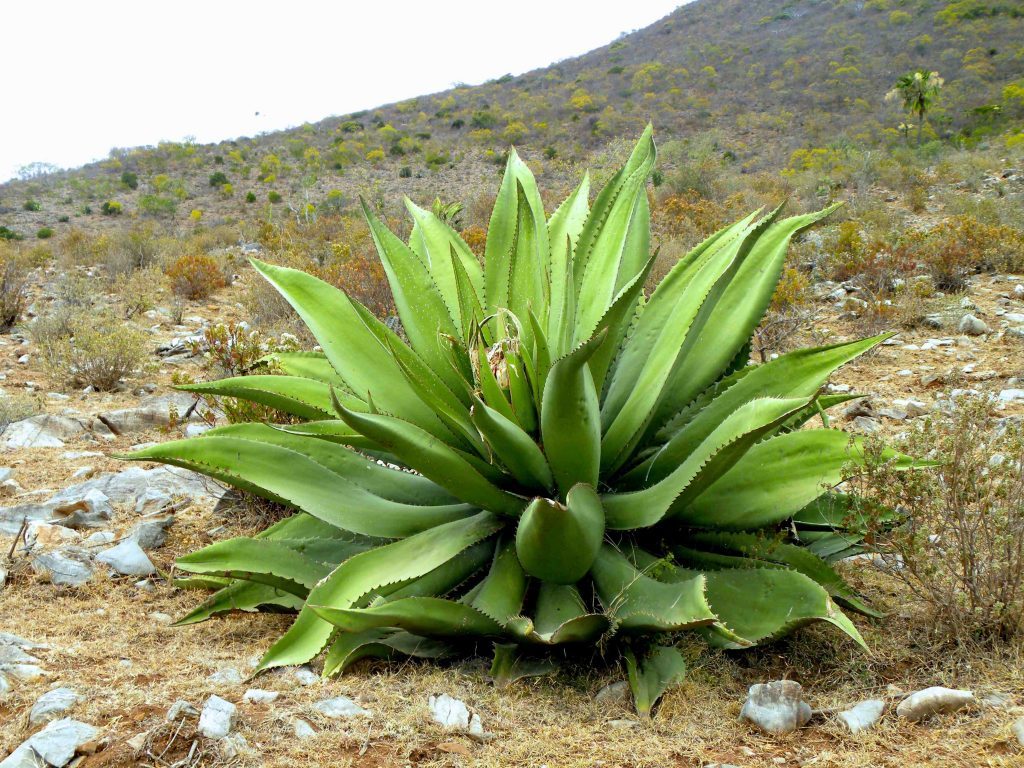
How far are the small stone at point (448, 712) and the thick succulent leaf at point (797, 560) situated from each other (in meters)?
1.06

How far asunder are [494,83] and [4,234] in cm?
3926

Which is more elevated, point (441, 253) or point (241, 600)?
point (441, 253)

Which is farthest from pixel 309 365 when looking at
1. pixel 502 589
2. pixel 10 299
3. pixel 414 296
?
pixel 10 299

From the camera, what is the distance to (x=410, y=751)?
2.12 m

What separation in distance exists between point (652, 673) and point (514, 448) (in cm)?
83

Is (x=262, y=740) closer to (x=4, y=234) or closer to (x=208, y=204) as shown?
(x=4, y=234)

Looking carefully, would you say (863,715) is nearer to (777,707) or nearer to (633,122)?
(777,707)

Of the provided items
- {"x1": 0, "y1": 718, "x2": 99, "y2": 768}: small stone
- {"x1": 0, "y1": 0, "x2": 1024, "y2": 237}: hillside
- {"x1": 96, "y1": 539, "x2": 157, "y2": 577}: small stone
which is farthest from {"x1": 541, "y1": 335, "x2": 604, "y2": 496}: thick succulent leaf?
{"x1": 0, "y1": 0, "x2": 1024, "y2": 237}: hillside

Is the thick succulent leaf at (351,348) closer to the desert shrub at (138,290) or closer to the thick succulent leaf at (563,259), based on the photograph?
the thick succulent leaf at (563,259)

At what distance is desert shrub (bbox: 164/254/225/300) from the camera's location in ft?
38.5

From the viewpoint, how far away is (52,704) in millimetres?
2240

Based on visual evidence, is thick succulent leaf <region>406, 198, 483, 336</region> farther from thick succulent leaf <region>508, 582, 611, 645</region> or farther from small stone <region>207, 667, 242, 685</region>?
small stone <region>207, 667, 242, 685</region>

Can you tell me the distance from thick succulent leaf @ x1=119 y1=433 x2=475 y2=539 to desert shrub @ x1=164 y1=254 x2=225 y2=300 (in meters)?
9.64

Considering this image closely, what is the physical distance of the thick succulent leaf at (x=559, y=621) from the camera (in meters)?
2.35
